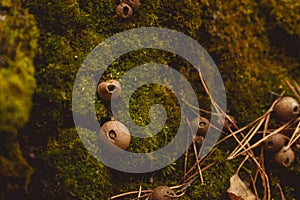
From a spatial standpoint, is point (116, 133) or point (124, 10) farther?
point (124, 10)

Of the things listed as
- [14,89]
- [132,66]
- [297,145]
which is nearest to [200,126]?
[132,66]

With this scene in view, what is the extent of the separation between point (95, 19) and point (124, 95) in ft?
1.64

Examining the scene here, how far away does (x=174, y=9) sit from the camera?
301 cm

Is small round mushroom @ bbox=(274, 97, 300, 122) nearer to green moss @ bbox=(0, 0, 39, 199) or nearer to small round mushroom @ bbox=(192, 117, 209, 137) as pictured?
small round mushroom @ bbox=(192, 117, 209, 137)

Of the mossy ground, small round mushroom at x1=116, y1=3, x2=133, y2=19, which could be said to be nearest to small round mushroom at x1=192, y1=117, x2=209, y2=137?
the mossy ground

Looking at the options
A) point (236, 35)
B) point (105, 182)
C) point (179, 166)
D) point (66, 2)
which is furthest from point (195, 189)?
point (66, 2)

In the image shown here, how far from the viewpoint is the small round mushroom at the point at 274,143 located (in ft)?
9.71

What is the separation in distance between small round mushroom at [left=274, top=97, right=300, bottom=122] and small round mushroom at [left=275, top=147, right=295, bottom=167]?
22cm

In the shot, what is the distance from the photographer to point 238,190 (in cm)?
283

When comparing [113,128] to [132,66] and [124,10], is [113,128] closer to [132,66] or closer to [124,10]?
[132,66]

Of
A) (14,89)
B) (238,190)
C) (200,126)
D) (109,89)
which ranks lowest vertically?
(238,190)

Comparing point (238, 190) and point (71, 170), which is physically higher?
point (71, 170)

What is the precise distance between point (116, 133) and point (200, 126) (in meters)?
0.61

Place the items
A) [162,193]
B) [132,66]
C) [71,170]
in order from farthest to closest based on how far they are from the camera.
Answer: [132,66] < [162,193] < [71,170]
